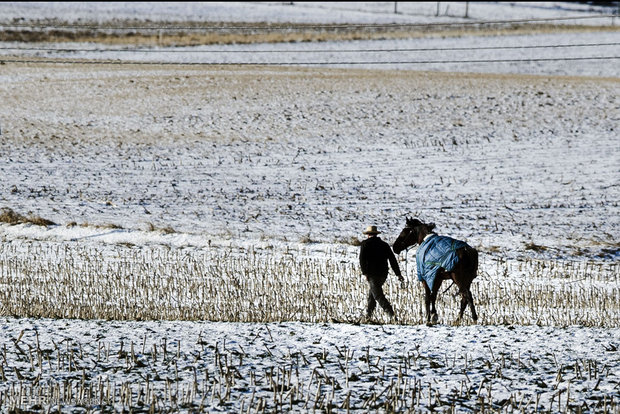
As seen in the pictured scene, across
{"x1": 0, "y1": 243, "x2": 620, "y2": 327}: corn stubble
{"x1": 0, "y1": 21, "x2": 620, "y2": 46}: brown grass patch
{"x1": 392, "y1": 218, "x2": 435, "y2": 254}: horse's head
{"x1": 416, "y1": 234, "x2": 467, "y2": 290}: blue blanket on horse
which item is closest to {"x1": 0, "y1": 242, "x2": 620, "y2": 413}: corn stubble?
{"x1": 0, "y1": 243, "x2": 620, "y2": 327}: corn stubble

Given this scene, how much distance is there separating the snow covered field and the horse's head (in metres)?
1.11

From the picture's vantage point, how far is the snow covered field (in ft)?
33.7

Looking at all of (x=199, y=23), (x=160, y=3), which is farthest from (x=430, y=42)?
(x=160, y=3)

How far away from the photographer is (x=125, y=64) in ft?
131

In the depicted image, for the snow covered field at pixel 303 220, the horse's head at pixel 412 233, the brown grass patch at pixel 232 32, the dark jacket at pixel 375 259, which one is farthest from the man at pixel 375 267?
the brown grass patch at pixel 232 32

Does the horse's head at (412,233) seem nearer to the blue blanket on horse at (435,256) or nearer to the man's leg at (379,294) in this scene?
the blue blanket on horse at (435,256)

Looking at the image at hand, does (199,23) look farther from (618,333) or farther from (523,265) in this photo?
(618,333)

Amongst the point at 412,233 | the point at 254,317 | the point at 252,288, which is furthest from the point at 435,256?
the point at 252,288

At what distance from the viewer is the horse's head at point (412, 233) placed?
13.9 meters

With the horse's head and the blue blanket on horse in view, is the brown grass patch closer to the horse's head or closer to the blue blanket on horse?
the horse's head

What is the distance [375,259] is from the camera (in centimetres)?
1379

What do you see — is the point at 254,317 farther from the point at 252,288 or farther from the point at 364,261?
the point at 252,288

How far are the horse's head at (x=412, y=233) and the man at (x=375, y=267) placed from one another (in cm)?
39

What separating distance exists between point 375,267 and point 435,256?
0.93m
